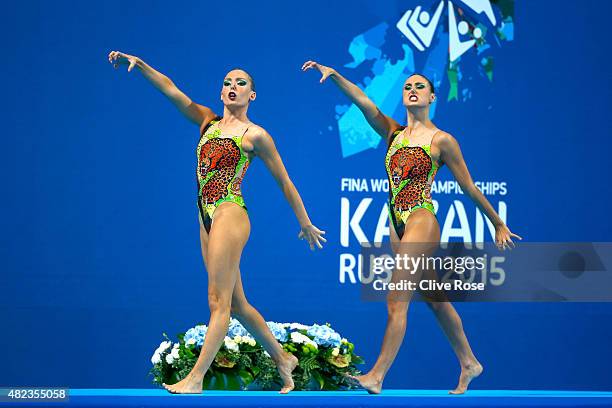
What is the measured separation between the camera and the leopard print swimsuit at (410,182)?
684 cm

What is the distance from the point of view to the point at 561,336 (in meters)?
9.52

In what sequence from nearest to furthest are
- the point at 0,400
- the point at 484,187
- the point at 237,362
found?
1. the point at 0,400
2. the point at 237,362
3. the point at 484,187

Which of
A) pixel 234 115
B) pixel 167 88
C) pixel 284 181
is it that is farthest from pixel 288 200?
pixel 167 88

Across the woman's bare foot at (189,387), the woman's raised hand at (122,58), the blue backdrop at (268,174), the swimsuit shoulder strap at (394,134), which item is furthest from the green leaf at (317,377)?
the woman's raised hand at (122,58)

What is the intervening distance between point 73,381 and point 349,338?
235 cm

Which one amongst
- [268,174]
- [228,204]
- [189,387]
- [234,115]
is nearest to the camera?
[189,387]

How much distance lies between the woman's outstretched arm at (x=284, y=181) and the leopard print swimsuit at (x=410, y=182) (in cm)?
59

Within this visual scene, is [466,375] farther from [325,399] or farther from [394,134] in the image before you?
[394,134]

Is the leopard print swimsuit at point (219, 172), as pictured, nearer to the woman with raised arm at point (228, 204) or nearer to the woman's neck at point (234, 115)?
the woman with raised arm at point (228, 204)

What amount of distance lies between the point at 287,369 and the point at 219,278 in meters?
0.85

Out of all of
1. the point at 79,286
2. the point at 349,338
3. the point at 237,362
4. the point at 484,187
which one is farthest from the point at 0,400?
the point at 484,187

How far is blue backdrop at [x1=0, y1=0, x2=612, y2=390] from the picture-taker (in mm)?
8766

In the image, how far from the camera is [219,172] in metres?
6.57

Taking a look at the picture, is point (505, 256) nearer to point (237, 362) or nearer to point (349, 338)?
point (349, 338)
